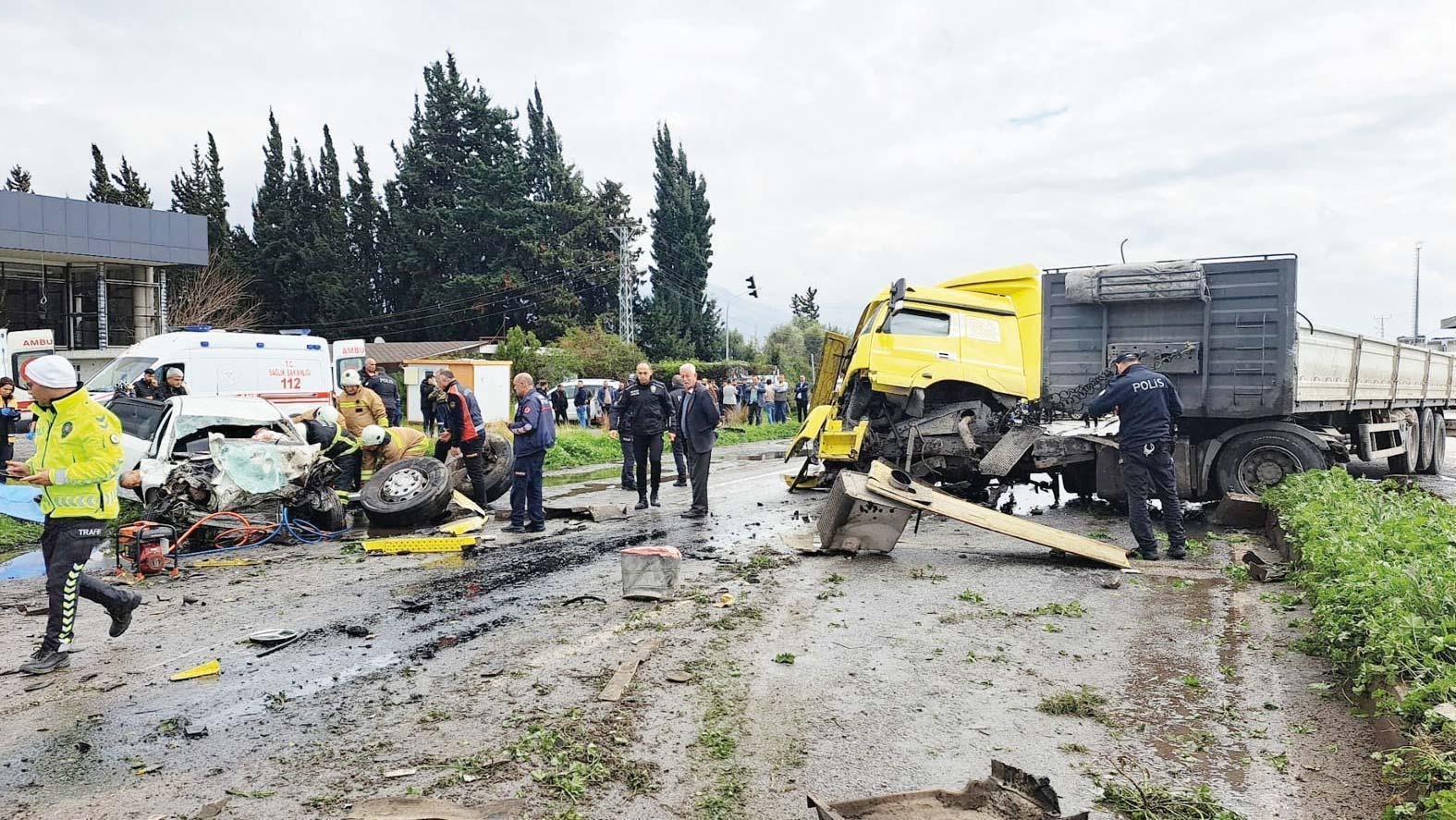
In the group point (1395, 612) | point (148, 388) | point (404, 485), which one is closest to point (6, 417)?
point (148, 388)

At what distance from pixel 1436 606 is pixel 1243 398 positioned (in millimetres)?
6533

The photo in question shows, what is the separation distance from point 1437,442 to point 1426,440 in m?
0.89

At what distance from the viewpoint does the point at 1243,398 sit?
10500mm

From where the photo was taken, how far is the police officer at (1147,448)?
8320 millimetres

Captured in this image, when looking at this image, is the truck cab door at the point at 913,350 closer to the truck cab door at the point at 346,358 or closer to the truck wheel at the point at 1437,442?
the truck wheel at the point at 1437,442

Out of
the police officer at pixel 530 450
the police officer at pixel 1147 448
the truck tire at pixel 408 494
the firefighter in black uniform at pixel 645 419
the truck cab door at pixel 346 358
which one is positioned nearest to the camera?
the police officer at pixel 1147 448

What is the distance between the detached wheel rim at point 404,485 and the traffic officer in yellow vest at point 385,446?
3.28 ft

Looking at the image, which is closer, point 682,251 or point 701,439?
point 701,439

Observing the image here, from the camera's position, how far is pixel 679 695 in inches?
183

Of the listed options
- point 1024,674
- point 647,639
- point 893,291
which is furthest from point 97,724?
point 893,291

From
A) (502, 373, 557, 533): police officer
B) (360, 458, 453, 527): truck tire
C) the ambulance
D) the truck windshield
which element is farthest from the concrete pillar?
(502, 373, 557, 533): police officer

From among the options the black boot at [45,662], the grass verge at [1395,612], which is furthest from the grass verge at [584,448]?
the grass verge at [1395,612]

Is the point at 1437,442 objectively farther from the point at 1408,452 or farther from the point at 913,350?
the point at 913,350

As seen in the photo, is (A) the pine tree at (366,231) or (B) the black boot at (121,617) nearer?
(B) the black boot at (121,617)
